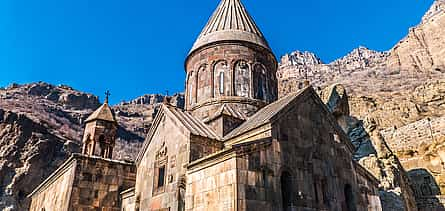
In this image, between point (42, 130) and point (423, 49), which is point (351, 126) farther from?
point (423, 49)

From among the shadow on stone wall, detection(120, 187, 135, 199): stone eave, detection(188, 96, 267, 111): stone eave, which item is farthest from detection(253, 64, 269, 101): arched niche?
the shadow on stone wall

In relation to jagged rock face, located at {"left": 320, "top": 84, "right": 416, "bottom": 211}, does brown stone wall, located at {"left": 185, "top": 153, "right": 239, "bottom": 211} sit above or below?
below

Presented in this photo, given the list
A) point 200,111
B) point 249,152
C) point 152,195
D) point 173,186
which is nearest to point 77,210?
point 152,195

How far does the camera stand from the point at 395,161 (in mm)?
16469

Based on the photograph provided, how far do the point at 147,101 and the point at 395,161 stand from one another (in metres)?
59.6

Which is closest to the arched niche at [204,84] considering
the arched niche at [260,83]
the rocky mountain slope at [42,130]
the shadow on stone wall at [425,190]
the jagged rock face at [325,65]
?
the arched niche at [260,83]

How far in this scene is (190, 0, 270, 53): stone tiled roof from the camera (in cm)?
1208

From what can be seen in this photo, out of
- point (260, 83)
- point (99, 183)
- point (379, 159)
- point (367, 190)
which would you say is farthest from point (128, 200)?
point (379, 159)

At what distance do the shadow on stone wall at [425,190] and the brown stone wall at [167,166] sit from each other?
1495 centimetres

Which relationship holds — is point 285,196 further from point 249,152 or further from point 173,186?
point 173,186

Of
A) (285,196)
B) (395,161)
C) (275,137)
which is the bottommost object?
(285,196)

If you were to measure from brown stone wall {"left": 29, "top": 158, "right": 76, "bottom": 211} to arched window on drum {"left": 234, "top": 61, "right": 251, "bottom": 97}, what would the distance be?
5.67m

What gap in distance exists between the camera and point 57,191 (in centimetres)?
1119

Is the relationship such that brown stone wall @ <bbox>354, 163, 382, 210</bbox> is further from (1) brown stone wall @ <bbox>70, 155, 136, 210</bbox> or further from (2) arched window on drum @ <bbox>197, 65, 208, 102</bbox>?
(1) brown stone wall @ <bbox>70, 155, 136, 210</bbox>
